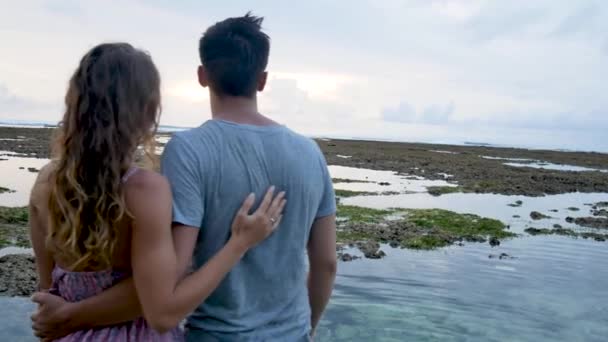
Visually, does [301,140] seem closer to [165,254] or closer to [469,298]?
[165,254]

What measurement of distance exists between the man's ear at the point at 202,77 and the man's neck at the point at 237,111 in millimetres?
71

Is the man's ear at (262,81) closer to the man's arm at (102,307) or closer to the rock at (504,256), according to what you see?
the man's arm at (102,307)

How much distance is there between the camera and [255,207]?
258cm

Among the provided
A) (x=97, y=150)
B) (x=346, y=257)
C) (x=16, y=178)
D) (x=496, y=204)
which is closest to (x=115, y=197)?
(x=97, y=150)

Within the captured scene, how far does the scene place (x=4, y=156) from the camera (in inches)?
1366

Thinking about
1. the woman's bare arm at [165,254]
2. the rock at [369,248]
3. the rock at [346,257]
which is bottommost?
the rock at [346,257]

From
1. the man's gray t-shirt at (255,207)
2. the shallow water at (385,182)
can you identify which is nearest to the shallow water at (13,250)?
the man's gray t-shirt at (255,207)

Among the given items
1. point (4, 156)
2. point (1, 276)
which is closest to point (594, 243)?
point (1, 276)

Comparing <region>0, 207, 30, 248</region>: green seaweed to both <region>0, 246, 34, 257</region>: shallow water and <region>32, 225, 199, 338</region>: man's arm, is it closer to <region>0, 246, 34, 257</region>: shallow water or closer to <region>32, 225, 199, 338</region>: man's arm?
<region>0, 246, 34, 257</region>: shallow water

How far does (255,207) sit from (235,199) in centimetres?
9

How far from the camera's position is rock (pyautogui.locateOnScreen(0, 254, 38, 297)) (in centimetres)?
932

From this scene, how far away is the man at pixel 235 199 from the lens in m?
2.45

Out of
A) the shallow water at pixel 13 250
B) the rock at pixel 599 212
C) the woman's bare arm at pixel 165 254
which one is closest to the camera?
the woman's bare arm at pixel 165 254

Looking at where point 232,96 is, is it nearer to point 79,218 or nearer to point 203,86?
point 203,86
